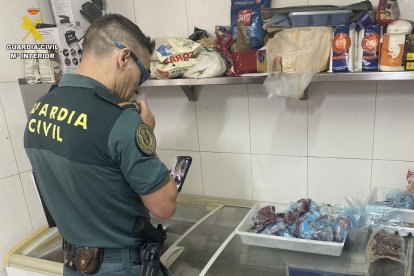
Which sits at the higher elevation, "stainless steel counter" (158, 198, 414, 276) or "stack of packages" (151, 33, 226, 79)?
"stack of packages" (151, 33, 226, 79)

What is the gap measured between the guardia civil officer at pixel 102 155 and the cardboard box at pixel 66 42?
0.69 m

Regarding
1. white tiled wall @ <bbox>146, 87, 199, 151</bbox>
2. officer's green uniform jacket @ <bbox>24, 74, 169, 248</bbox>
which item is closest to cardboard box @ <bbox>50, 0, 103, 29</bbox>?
white tiled wall @ <bbox>146, 87, 199, 151</bbox>

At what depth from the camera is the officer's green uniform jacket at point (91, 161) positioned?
31.2 inches

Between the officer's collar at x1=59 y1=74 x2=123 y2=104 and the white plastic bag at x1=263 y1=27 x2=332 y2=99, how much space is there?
1.69 feet

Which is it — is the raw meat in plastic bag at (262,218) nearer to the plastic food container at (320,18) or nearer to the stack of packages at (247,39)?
the stack of packages at (247,39)

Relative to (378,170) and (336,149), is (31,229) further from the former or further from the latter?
(378,170)

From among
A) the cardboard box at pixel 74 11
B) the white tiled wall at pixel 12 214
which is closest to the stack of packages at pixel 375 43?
the cardboard box at pixel 74 11

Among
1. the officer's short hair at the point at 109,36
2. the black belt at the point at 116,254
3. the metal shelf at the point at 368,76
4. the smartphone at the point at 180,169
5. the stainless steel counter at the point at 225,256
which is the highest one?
the officer's short hair at the point at 109,36

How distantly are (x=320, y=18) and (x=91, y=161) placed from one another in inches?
31.6

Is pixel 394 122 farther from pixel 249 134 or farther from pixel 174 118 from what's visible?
pixel 174 118

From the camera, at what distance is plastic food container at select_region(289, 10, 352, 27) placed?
3.39ft

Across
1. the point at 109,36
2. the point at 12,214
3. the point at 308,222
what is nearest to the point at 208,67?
the point at 109,36

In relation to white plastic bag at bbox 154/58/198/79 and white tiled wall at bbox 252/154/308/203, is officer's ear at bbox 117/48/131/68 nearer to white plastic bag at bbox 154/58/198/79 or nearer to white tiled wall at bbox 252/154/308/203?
white plastic bag at bbox 154/58/198/79

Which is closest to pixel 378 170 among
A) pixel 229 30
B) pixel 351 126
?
pixel 351 126
